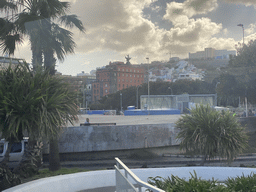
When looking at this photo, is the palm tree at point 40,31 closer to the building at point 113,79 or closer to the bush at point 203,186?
the bush at point 203,186

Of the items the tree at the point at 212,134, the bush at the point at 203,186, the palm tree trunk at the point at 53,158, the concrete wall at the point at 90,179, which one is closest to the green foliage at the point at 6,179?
the concrete wall at the point at 90,179

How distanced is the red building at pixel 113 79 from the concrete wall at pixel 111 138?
78681mm

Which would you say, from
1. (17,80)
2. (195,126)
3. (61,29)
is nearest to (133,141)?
(195,126)

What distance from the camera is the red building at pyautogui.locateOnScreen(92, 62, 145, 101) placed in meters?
99.3

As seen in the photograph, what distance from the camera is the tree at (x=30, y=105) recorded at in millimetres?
7270

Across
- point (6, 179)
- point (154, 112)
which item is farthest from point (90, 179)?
point (154, 112)

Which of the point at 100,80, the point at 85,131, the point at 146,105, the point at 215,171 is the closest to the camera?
the point at 215,171

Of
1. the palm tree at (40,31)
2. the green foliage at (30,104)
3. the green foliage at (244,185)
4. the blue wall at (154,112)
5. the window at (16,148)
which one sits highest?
the palm tree at (40,31)

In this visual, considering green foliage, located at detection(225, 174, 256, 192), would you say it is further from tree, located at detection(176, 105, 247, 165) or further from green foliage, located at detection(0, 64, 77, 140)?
tree, located at detection(176, 105, 247, 165)

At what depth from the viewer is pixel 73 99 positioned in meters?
8.70

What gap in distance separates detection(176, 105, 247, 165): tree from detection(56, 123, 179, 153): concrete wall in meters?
5.34

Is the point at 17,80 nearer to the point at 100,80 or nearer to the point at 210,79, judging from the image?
the point at 210,79

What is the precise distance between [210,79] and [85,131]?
73294mm

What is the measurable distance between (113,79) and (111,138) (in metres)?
82.7
